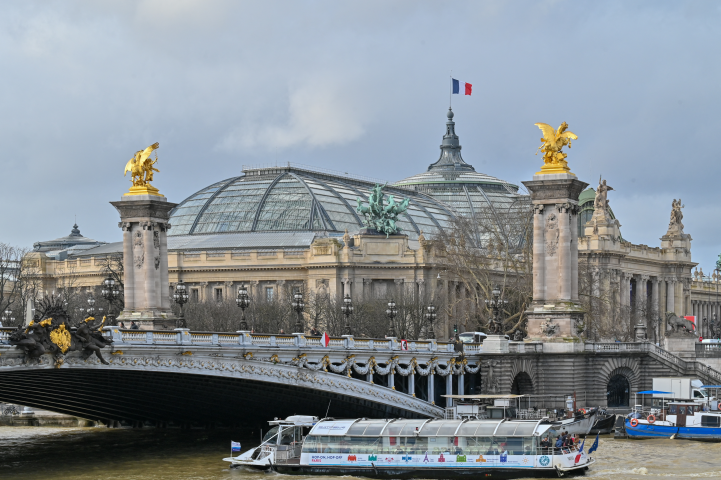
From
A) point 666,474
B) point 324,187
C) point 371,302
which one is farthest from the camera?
point 324,187

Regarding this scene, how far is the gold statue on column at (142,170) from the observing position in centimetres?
7394

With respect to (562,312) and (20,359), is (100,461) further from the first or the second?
(562,312)

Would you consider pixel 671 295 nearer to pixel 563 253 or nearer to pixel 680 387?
pixel 680 387

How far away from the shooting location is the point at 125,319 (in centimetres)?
7344

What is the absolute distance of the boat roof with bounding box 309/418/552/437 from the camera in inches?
2100

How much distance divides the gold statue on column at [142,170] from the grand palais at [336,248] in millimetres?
26402

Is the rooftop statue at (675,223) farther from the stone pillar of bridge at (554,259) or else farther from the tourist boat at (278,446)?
the tourist boat at (278,446)

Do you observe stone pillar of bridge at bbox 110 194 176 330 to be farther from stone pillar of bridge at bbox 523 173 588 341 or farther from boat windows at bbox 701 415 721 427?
boat windows at bbox 701 415 721 427

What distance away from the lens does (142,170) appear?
74438 millimetres

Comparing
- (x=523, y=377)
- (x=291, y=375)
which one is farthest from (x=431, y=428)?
(x=523, y=377)

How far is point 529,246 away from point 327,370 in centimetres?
2956

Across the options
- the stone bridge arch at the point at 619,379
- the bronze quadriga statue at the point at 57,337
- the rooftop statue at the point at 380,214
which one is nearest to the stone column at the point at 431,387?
the stone bridge arch at the point at 619,379

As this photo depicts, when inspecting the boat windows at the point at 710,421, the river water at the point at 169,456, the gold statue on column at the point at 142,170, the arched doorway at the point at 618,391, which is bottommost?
the river water at the point at 169,456

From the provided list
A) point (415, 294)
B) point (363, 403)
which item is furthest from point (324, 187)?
point (363, 403)
